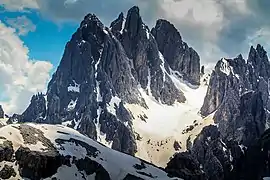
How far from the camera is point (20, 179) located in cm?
19912

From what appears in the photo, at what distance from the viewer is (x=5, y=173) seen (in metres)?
199

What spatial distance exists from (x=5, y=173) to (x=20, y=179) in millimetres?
6436
